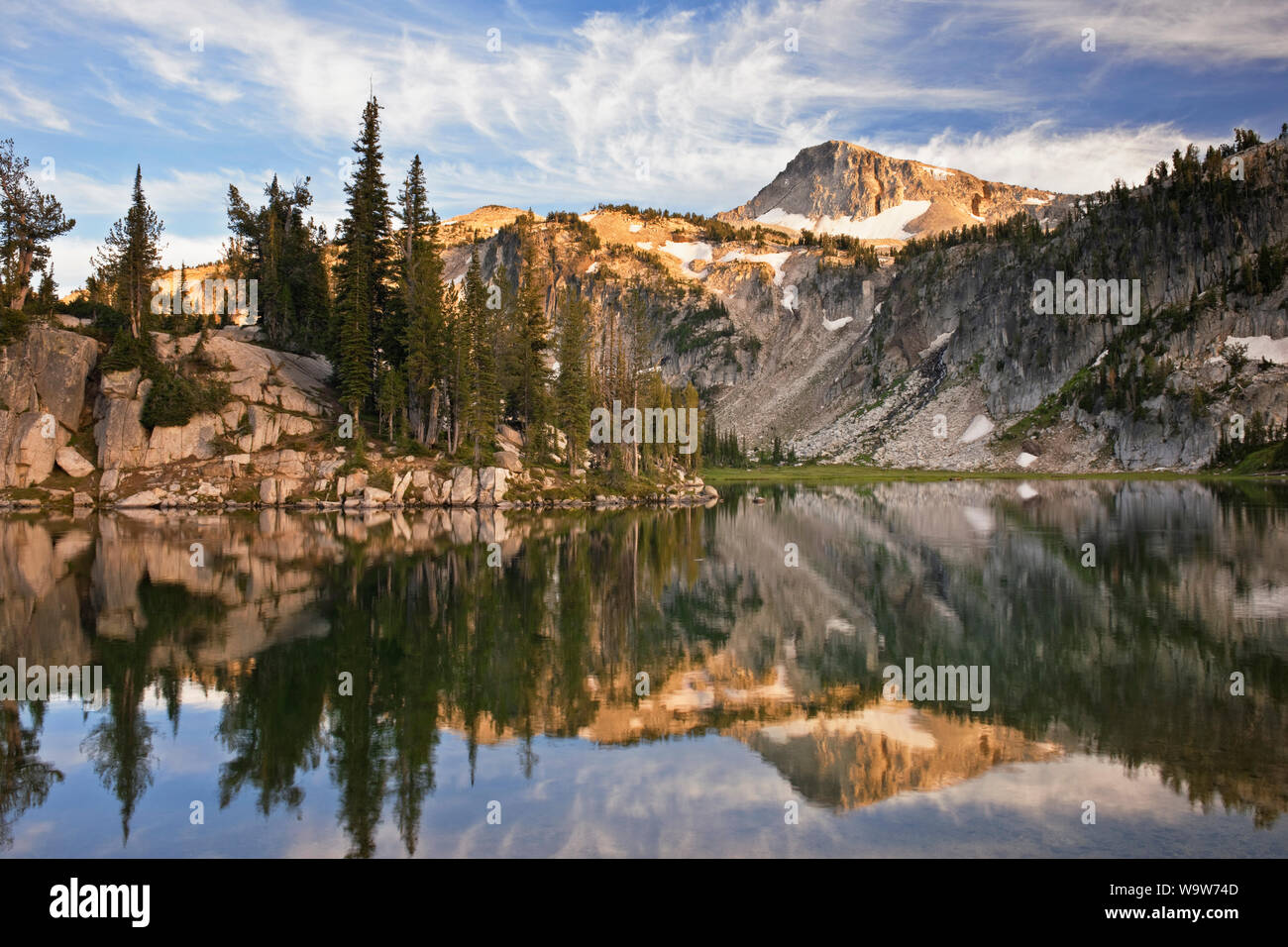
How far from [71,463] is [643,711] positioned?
222 ft

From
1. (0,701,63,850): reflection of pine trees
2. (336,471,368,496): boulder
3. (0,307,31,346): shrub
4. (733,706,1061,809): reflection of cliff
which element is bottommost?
(733,706,1061,809): reflection of cliff

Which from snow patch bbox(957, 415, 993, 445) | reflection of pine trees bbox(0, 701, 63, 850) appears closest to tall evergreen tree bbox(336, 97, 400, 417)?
reflection of pine trees bbox(0, 701, 63, 850)

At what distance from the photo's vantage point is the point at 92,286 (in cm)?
10406

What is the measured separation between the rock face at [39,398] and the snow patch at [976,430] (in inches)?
6018

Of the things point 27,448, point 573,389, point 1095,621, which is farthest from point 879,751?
point 573,389

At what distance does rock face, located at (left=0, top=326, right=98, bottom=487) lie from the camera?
211 ft

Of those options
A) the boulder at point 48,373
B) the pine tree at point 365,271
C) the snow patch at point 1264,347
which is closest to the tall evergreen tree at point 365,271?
the pine tree at point 365,271

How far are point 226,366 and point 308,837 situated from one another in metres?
68.8

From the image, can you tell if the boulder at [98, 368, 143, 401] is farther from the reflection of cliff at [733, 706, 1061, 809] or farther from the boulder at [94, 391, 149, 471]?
the reflection of cliff at [733, 706, 1061, 809]

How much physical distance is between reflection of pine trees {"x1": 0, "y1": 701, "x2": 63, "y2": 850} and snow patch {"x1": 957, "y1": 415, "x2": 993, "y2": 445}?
6857 inches

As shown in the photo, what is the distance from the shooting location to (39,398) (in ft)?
217

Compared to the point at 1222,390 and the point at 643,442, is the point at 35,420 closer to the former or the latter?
the point at 643,442

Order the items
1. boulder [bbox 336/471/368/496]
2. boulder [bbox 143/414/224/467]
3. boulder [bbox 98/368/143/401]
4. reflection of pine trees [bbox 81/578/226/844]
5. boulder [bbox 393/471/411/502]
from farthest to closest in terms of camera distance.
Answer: boulder [bbox 393/471/411/502] < boulder [bbox 336/471/368/496] < boulder [bbox 143/414/224/467] < boulder [bbox 98/368/143/401] < reflection of pine trees [bbox 81/578/226/844]
